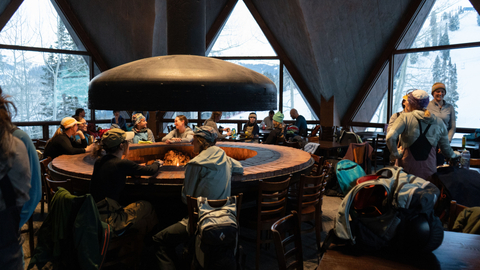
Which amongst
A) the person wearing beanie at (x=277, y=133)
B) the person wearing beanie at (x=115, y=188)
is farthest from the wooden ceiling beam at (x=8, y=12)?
the person wearing beanie at (x=115, y=188)

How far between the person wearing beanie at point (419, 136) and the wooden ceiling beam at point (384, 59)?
254 inches

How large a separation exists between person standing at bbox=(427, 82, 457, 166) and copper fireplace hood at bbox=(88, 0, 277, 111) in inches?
86.7

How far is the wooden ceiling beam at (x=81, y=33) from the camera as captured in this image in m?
9.83

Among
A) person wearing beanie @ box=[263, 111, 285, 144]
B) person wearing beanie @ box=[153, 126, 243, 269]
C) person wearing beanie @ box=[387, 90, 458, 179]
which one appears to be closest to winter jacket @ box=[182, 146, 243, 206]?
person wearing beanie @ box=[153, 126, 243, 269]

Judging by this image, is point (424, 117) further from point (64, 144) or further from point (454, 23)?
point (454, 23)

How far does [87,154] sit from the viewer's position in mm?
4379

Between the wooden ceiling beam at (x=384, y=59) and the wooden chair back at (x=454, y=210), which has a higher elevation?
the wooden ceiling beam at (x=384, y=59)

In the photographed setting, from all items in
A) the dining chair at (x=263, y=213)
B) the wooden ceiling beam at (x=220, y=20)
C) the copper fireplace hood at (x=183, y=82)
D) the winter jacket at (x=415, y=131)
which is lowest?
the dining chair at (x=263, y=213)

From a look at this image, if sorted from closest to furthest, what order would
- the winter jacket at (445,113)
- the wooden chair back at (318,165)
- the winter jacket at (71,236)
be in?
1. the winter jacket at (71,236)
2. the wooden chair back at (318,165)
3. the winter jacket at (445,113)

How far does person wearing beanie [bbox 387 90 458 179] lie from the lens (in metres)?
3.65

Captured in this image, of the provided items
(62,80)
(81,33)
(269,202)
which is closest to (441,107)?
(269,202)

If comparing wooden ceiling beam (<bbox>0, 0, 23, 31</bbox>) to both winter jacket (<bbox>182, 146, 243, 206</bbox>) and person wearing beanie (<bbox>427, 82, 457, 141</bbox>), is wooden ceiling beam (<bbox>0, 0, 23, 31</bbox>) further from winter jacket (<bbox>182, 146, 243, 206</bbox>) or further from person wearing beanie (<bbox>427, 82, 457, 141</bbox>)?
person wearing beanie (<bbox>427, 82, 457, 141</bbox>)

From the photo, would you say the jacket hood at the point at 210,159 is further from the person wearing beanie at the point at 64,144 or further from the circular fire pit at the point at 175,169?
the person wearing beanie at the point at 64,144

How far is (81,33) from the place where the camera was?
10180mm
